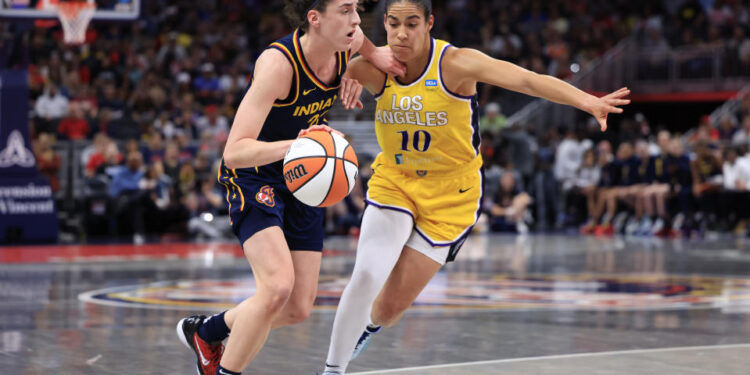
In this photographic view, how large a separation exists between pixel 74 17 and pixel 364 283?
1070cm

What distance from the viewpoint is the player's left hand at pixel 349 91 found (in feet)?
17.3

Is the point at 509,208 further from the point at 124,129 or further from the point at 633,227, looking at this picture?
the point at 124,129

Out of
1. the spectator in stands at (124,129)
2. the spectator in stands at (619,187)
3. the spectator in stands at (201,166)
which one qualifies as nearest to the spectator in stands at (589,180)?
the spectator in stands at (619,187)

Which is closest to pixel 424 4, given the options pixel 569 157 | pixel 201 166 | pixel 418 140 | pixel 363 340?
pixel 418 140

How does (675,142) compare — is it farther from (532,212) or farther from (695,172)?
(532,212)

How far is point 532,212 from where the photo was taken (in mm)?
20297

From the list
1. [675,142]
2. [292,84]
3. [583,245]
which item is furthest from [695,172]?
[292,84]

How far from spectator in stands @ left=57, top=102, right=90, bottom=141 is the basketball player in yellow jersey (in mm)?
13435

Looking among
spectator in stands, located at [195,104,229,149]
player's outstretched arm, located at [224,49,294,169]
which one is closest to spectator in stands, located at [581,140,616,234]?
spectator in stands, located at [195,104,229,149]

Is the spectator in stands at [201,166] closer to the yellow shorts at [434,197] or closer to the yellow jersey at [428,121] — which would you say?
the yellow shorts at [434,197]

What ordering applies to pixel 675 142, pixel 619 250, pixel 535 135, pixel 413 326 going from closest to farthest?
pixel 413 326
pixel 619 250
pixel 675 142
pixel 535 135

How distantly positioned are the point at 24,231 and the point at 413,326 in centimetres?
928

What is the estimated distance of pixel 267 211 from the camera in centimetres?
490

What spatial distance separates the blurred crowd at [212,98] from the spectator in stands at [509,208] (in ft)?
0.08
